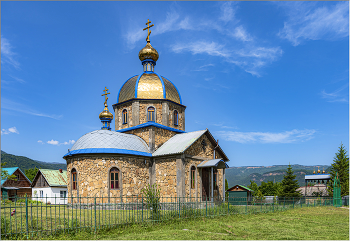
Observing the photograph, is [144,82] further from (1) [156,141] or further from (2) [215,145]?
(2) [215,145]

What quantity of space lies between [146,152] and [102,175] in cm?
354

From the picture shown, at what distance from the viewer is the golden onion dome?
76.1 feet

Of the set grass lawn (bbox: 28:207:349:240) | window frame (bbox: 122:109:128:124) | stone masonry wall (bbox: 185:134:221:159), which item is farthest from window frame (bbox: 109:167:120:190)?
grass lawn (bbox: 28:207:349:240)

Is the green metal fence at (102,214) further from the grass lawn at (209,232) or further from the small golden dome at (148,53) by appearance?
the small golden dome at (148,53)

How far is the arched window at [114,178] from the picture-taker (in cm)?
1876

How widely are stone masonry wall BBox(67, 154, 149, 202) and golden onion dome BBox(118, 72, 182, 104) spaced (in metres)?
5.71

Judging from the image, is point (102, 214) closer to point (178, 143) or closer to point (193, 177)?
point (193, 177)

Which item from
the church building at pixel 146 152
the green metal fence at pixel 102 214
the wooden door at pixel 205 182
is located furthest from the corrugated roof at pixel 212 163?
the green metal fence at pixel 102 214

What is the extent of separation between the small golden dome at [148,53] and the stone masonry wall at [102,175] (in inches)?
380

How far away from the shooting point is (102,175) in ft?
61.1

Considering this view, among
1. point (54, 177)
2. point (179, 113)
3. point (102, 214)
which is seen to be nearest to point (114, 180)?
point (179, 113)

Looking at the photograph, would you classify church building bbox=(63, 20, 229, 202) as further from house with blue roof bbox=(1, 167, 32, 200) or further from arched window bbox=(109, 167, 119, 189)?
house with blue roof bbox=(1, 167, 32, 200)

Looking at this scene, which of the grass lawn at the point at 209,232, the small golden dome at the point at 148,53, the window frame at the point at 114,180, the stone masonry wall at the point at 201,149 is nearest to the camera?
the grass lawn at the point at 209,232

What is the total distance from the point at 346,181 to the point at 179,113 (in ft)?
66.5
